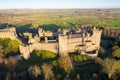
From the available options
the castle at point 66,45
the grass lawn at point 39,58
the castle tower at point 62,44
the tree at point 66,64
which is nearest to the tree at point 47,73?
the tree at point 66,64

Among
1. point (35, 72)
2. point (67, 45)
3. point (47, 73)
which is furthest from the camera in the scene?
point (67, 45)

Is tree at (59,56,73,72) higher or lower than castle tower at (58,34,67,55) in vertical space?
lower

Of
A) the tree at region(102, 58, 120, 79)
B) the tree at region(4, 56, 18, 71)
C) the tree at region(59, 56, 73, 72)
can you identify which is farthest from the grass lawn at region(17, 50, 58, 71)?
the tree at region(102, 58, 120, 79)

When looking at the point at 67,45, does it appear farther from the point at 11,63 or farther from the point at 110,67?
the point at 11,63

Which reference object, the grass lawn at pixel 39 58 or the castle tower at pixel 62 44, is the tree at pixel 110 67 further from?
the grass lawn at pixel 39 58

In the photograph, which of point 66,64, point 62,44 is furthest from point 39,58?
point 66,64

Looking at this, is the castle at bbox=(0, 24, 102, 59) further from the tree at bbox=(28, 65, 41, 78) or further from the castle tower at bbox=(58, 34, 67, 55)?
the tree at bbox=(28, 65, 41, 78)

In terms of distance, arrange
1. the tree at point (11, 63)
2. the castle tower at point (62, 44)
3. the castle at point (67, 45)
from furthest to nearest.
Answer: the castle at point (67, 45) → the castle tower at point (62, 44) → the tree at point (11, 63)

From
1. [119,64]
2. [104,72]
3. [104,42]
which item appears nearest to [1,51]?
[104,72]

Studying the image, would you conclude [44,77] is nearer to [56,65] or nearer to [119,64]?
[56,65]
